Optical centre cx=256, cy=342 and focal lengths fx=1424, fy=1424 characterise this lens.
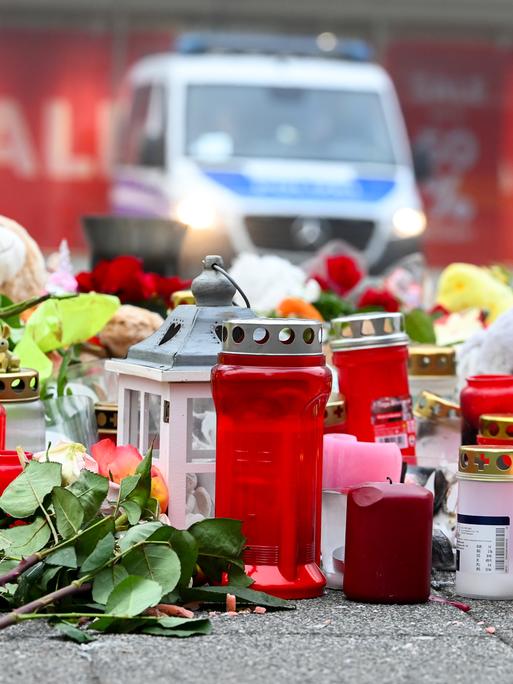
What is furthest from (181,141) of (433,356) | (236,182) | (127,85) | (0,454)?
(0,454)

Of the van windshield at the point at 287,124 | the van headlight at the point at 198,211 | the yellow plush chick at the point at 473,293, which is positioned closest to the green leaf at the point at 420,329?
the yellow plush chick at the point at 473,293

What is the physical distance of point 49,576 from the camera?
218cm

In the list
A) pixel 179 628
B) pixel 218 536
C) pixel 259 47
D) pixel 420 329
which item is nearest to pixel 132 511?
pixel 218 536

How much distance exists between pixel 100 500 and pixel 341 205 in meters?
9.27

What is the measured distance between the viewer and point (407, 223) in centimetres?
1145

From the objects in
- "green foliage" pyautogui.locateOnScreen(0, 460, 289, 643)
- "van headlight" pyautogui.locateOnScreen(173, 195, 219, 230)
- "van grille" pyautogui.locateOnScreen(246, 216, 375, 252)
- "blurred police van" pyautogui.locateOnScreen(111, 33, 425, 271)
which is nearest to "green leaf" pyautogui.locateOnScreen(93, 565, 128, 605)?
"green foliage" pyautogui.locateOnScreen(0, 460, 289, 643)

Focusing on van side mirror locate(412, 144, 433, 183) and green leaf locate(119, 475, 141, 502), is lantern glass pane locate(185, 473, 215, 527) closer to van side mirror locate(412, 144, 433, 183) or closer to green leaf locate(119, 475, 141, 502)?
green leaf locate(119, 475, 141, 502)

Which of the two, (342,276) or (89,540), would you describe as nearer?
(89,540)

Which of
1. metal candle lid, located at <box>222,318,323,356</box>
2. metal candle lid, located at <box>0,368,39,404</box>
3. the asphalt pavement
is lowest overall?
the asphalt pavement

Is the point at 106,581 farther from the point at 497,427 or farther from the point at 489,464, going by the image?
the point at 497,427

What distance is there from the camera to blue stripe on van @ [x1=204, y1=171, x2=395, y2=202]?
1126 cm

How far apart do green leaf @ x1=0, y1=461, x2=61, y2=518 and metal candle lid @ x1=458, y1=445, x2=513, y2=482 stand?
685mm

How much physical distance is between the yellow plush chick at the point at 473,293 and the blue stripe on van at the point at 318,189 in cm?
695

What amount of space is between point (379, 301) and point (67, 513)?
5.88ft
